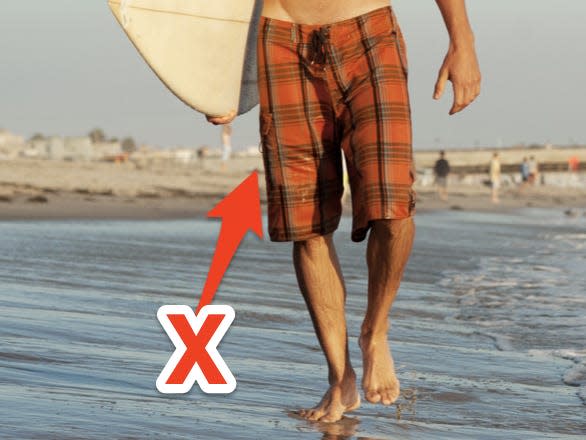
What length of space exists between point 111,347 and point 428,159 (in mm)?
102393

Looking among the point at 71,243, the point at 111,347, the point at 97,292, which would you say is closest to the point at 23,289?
the point at 97,292

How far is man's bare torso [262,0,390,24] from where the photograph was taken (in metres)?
3.79

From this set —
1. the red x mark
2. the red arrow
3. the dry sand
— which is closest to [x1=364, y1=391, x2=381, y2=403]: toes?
the red x mark

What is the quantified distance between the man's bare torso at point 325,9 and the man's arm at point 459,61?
20 centimetres

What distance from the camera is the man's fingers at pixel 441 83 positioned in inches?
149

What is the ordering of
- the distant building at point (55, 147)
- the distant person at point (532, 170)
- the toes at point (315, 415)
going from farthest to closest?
the distant building at point (55, 147) → the distant person at point (532, 170) → the toes at point (315, 415)

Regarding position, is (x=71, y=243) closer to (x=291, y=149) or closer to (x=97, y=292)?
(x=97, y=292)

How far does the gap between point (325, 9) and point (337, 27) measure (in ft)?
0.24

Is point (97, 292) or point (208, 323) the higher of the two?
point (208, 323)

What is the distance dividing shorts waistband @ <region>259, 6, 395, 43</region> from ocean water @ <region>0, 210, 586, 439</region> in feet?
3.42

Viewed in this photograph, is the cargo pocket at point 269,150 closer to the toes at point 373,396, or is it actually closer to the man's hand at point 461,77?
the man's hand at point 461,77

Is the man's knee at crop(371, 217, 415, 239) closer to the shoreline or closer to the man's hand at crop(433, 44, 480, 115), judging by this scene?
the man's hand at crop(433, 44, 480, 115)

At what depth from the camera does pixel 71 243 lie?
10.0 meters

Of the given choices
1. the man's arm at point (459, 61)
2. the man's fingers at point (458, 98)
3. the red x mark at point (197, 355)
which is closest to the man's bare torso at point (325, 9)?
the man's arm at point (459, 61)
